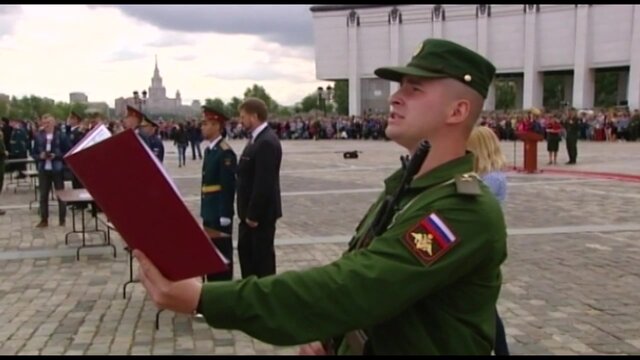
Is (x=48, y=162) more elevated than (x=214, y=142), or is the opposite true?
(x=214, y=142)

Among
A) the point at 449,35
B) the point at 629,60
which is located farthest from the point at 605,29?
the point at 449,35

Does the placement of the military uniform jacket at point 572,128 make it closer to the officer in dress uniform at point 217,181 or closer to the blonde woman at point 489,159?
the officer in dress uniform at point 217,181

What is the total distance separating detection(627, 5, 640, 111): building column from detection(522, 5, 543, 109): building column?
30.5ft

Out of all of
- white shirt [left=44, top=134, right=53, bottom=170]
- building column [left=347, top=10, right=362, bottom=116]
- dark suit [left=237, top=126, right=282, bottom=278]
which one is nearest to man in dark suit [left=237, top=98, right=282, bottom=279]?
dark suit [left=237, top=126, right=282, bottom=278]

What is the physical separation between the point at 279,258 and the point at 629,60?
59.5m

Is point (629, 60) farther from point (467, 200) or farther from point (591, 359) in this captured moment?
point (467, 200)

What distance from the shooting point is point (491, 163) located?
4965 millimetres

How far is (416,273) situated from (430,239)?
0.09 m

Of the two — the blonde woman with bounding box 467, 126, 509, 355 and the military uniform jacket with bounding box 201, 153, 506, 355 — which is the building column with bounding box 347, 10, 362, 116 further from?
the military uniform jacket with bounding box 201, 153, 506, 355

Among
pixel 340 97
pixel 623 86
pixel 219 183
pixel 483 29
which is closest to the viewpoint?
pixel 219 183

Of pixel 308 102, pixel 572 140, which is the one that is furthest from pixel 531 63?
pixel 308 102

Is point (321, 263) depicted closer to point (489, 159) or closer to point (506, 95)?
point (489, 159)

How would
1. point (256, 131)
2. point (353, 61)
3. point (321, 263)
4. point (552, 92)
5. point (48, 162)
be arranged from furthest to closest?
1. point (552, 92)
2. point (353, 61)
3. point (48, 162)
4. point (321, 263)
5. point (256, 131)

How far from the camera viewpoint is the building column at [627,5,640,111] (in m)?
58.4
